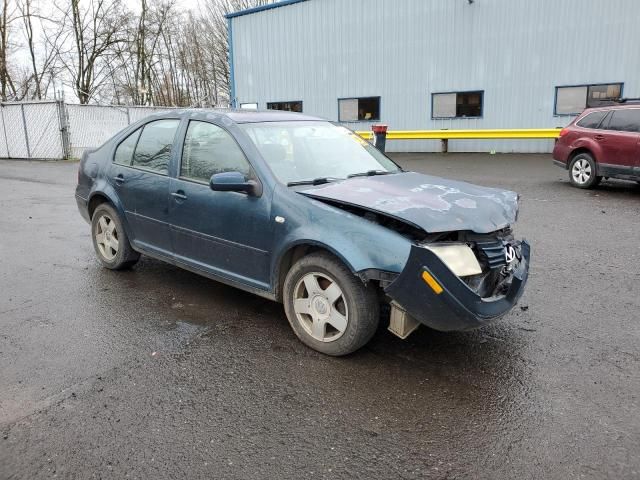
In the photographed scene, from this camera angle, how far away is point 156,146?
16.0 ft

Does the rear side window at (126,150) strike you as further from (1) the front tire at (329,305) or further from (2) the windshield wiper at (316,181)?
(1) the front tire at (329,305)

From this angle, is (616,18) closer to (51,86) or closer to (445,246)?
→ (445,246)

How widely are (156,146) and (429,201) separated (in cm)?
270

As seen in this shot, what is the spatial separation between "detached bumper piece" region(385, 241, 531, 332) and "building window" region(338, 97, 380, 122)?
64.4 ft

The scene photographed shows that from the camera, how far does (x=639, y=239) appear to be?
6.75 m

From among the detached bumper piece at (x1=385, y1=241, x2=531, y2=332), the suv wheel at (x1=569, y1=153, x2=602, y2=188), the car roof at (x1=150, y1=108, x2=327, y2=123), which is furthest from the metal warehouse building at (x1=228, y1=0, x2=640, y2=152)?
the detached bumper piece at (x1=385, y1=241, x2=531, y2=332)

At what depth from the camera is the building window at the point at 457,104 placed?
1980 cm

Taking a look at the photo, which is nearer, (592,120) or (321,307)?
(321,307)

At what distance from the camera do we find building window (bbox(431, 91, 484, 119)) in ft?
65.0

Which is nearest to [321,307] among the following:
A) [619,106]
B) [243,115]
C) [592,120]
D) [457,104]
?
[243,115]

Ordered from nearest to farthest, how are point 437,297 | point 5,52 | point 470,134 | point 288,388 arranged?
1. point 437,297
2. point 288,388
3. point 470,134
4. point 5,52

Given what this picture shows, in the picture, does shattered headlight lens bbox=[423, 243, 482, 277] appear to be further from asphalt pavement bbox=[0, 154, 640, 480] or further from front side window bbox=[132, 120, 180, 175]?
front side window bbox=[132, 120, 180, 175]

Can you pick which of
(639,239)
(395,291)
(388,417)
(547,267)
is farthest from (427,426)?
(639,239)

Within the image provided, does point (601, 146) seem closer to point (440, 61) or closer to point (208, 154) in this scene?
point (208, 154)
